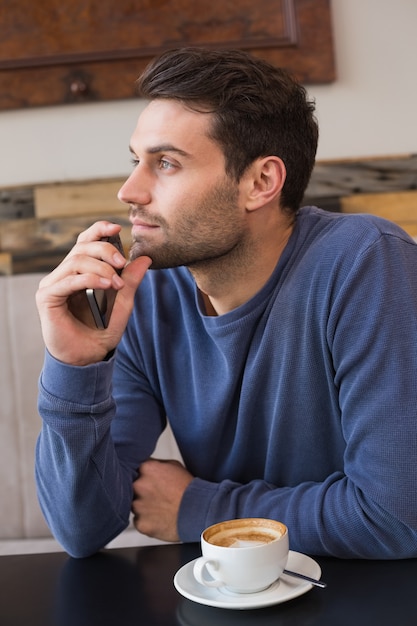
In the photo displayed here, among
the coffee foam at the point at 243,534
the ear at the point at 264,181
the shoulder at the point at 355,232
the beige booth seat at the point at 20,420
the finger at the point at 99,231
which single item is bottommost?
the beige booth seat at the point at 20,420

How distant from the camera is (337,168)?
2096mm

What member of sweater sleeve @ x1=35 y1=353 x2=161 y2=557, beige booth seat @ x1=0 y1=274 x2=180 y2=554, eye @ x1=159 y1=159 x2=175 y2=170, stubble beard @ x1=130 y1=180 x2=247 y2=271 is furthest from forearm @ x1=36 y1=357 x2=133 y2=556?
beige booth seat @ x1=0 y1=274 x2=180 y2=554

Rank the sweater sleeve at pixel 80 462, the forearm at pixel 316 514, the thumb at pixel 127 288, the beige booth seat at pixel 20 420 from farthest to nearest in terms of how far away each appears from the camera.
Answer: the beige booth seat at pixel 20 420 → the thumb at pixel 127 288 → the sweater sleeve at pixel 80 462 → the forearm at pixel 316 514

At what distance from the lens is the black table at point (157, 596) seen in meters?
0.80

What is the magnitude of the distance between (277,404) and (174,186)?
36 cm

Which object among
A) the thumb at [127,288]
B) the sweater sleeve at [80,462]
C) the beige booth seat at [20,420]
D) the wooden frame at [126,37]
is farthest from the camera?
the wooden frame at [126,37]

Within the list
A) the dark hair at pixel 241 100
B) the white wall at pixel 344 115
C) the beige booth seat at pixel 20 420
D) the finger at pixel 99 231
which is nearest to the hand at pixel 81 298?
the finger at pixel 99 231

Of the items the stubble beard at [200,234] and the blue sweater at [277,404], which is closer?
the blue sweater at [277,404]

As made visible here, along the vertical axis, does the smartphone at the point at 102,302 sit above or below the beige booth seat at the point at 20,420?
above

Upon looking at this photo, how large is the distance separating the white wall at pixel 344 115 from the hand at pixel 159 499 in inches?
41.6

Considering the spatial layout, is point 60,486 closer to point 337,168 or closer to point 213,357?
point 213,357

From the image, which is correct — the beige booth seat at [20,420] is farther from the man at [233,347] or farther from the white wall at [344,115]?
the man at [233,347]

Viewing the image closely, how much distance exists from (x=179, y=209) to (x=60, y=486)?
0.44 m

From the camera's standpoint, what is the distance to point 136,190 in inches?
47.5
